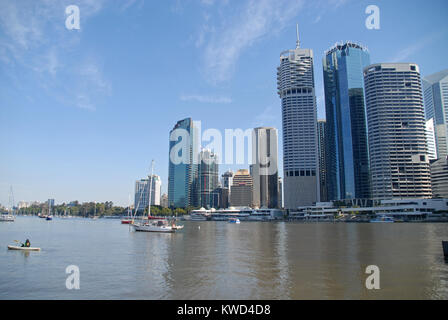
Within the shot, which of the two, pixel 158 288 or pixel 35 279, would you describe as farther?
pixel 35 279

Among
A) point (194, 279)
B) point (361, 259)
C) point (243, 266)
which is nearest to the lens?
point (194, 279)

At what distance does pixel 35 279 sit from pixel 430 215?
201 m

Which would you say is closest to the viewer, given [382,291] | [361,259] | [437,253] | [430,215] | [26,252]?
[382,291]

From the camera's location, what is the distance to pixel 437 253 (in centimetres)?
4309

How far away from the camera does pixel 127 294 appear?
24.6 meters
